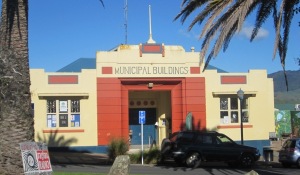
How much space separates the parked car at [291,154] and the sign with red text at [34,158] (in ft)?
58.5

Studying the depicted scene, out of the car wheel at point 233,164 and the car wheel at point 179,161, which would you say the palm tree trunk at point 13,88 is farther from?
the car wheel at point 233,164

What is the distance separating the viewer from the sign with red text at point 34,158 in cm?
952

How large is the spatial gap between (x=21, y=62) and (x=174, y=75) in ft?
69.9

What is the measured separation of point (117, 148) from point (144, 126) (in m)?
9.33

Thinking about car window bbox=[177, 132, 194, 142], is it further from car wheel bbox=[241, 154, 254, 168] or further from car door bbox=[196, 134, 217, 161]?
car wheel bbox=[241, 154, 254, 168]

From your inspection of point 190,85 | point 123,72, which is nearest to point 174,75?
point 190,85

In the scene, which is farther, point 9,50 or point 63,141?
point 63,141

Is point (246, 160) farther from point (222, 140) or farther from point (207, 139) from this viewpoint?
point (207, 139)

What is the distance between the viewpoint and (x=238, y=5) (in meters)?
14.3

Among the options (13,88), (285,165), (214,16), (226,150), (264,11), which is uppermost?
(264,11)

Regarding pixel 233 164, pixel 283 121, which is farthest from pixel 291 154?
pixel 283 121

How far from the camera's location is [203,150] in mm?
23922

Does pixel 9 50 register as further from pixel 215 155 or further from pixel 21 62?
pixel 215 155

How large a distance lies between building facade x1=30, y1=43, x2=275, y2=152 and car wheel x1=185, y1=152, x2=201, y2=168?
7201mm
